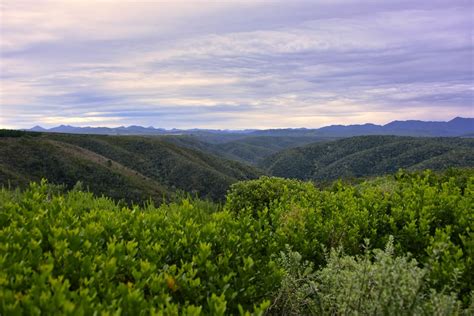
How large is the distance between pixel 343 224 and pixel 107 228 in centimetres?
316

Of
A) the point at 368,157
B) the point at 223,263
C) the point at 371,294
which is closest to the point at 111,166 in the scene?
the point at 223,263

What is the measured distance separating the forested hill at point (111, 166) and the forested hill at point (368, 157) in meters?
40.0

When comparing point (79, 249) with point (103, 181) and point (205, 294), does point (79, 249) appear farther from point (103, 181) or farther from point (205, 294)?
point (103, 181)

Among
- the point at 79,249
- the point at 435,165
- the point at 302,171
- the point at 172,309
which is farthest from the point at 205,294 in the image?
the point at 302,171

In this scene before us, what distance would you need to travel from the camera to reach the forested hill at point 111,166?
52406 mm

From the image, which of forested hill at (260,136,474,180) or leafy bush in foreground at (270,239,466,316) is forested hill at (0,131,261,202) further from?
forested hill at (260,136,474,180)

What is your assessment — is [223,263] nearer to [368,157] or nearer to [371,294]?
[371,294]

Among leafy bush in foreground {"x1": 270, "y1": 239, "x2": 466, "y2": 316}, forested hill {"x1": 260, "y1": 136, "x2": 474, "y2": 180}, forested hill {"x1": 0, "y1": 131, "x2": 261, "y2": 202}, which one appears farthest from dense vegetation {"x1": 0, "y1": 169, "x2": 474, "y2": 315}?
forested hill {"x1": 260, "y1": 136, "x2": 474, "y2": 180}

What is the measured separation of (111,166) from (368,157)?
283 ft

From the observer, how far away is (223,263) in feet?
12.6

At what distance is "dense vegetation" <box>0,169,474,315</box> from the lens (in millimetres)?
2992

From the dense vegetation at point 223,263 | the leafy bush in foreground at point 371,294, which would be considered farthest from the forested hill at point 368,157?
the leafy bush in foreground at point 371,294

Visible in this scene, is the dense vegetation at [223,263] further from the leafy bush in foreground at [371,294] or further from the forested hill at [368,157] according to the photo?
the forested hill at [368,157]

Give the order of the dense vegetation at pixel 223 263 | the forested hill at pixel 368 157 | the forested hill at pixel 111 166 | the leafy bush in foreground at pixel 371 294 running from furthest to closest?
the forested hill at pixel 368 157 → the forested hill at pixel 111 166 → the leafy bush in foreground at pixel 371 294 → the dense vegetation at pixel 223 263
